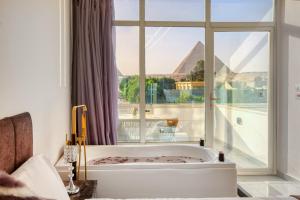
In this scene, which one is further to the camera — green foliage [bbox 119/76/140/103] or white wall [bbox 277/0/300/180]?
green foliage [bbox 119/76/140/103]

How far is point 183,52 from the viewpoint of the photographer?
4383 millimetres

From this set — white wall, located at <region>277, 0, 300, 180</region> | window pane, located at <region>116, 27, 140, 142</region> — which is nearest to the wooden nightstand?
window pane, located at <region>116, 27, 140, 142</region>

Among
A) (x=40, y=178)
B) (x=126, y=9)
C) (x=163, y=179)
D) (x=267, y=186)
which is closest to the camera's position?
(x=40, y=178)

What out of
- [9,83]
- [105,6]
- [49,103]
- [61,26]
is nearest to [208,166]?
[49,103]

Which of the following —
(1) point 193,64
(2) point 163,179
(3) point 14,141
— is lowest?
(2) point 163,179

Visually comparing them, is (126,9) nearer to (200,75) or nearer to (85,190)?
(200,75)

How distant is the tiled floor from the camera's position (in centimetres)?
353

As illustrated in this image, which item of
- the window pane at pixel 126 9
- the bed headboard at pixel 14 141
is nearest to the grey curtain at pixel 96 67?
the window pane at pixel 126 9

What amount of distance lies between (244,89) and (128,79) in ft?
5.50

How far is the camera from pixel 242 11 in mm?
4395

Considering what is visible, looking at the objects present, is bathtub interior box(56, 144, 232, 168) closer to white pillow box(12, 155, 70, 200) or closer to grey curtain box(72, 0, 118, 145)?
grey curtain box(72, 0, 118, 145)

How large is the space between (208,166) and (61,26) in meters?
2.15

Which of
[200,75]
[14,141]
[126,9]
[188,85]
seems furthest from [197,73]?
[14,141]

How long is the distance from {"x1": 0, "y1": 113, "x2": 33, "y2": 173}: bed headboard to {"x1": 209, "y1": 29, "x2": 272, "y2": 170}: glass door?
300 cm
